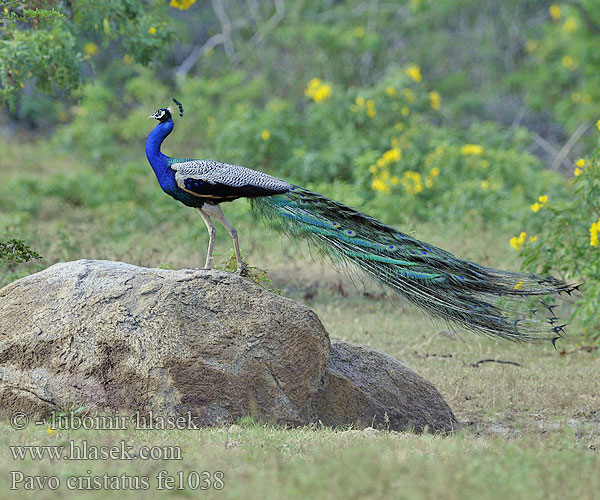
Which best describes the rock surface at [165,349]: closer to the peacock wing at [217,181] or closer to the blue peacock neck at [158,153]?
the peacock wing at [217,181]

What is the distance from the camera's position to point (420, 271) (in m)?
5.59

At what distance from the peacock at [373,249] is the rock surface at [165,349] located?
0.51m

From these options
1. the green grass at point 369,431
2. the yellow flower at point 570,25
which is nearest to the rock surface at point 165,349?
the green grass at point 369,431

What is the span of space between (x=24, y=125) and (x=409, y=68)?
10308mm

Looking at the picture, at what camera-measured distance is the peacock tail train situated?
5.51 meters

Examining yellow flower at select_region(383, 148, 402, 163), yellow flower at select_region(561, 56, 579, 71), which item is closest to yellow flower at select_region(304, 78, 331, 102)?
yellow flower at select_region(383, 148, 402, 163)

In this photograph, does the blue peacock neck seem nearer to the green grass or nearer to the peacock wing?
the peacock wing

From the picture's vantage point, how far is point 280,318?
535cm

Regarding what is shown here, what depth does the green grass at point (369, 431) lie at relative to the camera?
363cm

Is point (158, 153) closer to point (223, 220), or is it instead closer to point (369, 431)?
point (223, 220)

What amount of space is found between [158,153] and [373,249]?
1.56 m

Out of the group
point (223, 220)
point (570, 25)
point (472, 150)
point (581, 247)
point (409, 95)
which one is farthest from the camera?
point (570, 25)

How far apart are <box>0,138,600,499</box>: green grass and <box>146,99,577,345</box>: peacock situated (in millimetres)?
352

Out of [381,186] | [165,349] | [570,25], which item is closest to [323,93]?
[381,186]
